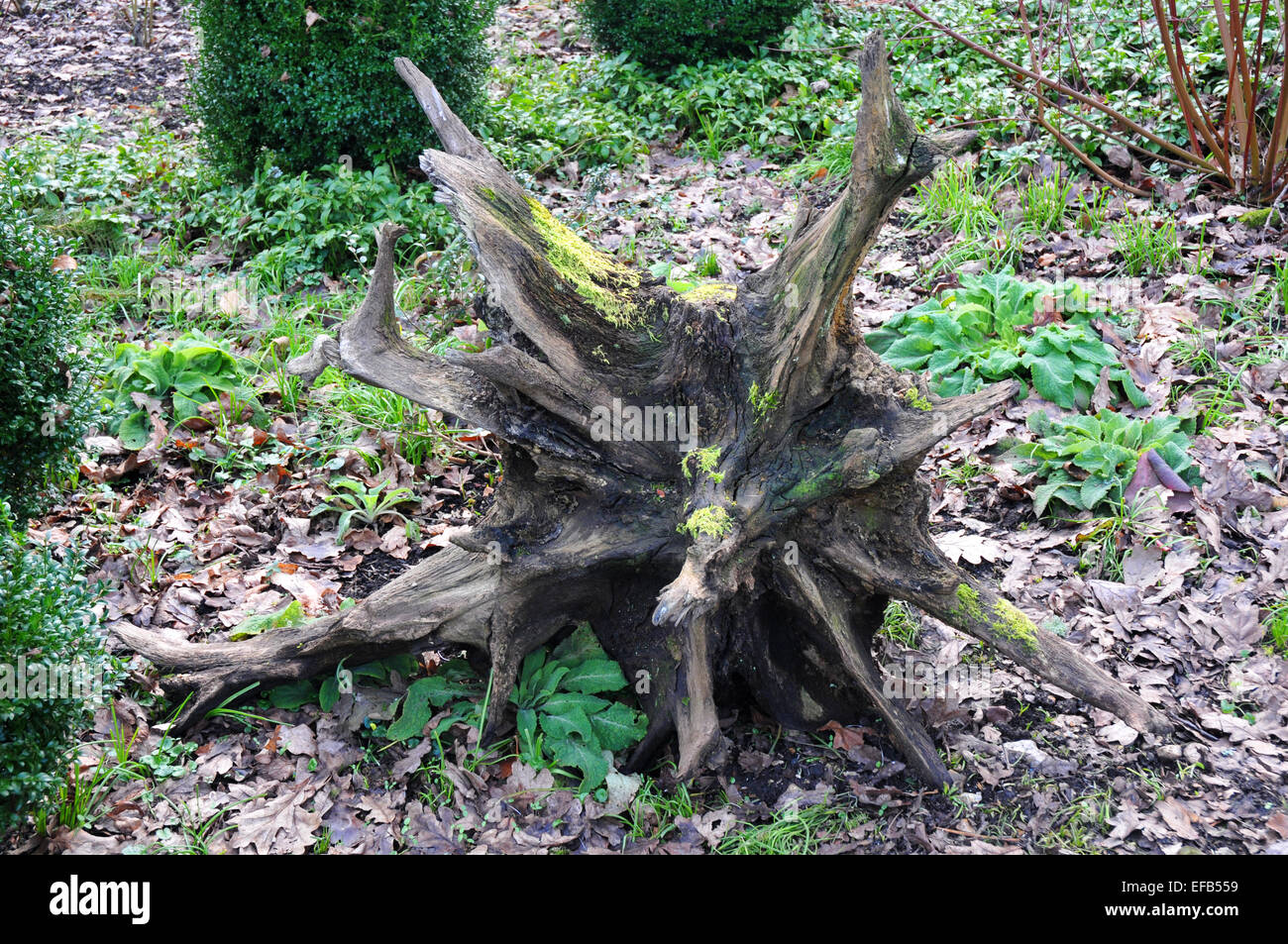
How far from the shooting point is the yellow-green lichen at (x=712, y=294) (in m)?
3.40

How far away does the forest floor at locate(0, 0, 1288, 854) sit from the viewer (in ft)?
10.4

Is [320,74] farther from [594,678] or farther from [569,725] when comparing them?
[569,725]

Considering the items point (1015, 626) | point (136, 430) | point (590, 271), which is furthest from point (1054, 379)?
point (136, 430)

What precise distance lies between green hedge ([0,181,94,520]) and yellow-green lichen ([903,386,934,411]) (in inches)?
118

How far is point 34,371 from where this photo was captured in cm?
367

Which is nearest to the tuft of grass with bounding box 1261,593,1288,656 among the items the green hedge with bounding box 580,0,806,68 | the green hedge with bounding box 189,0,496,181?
the green hedge with bounding box 189,0,496,181

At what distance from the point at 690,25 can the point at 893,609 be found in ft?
18.1

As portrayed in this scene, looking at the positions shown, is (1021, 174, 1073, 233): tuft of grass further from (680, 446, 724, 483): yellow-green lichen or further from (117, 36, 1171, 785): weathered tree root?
(680, 446, 724, 483): yellow-green lichen

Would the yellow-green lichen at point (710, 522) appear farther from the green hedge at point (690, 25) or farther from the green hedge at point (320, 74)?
the green hedge at point (690, 25)

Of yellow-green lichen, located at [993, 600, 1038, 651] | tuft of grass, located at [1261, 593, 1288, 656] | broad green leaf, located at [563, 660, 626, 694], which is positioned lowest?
broad green leaf, located at [563, 660, 626, 694]

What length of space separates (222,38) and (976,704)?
5.77 m

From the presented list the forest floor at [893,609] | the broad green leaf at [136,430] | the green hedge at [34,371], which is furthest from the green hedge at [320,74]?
the green hedge at [34,371]

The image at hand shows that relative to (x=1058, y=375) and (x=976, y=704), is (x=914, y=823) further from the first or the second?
(x=1058, y=375)

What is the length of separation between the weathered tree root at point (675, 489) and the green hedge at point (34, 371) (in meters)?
0.78
